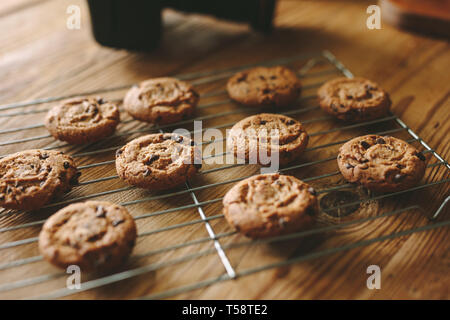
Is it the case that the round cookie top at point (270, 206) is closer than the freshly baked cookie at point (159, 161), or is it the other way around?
the round cookie top at point (270, 206)

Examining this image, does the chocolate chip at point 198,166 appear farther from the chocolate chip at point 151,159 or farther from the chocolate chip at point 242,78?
the chocolate chip at point 242,78

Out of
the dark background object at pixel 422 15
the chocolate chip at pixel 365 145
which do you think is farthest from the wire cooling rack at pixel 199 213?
the dark background object at pixel 422 15

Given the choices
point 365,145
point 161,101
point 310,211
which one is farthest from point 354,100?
point 161,101

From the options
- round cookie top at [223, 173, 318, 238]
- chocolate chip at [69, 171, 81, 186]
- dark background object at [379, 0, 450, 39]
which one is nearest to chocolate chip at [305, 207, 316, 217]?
round cookie top at [223, 173, 318, 238]

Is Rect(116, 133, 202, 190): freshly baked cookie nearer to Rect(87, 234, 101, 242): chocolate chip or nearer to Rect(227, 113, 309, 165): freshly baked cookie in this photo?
Rect(227, 113, 309, 165): freshly baked cookie

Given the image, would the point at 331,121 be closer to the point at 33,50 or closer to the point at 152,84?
the point at 152,84

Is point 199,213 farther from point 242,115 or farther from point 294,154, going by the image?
point 242,115

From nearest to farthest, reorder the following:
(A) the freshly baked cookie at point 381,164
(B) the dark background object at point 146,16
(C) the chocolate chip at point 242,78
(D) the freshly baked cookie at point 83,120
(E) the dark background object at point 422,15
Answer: (A) the freshly baked cookie at point 381,164
(D) the freshly baked cookie at point 83,120
(C) the chocolate chip at point 242,78
(B) the dark background object at point 146,16
(E) the dark background object at point 422,15

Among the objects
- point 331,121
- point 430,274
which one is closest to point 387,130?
point 331,121
